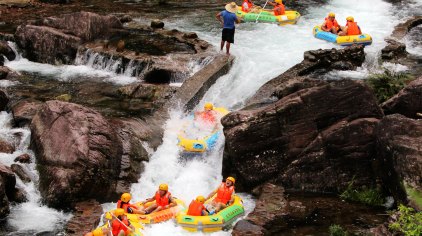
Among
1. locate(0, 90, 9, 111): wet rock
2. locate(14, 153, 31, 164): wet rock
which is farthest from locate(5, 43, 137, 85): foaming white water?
locate(14, 153, 31, 164): wet rock

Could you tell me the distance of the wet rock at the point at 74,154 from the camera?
13320 mm

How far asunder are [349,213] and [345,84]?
3.42 m

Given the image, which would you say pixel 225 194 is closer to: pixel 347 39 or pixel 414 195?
pixel 414 195

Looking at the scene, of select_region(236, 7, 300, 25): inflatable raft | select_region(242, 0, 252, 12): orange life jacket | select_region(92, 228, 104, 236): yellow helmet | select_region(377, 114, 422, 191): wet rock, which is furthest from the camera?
select_region(242, 0, 252, 12): orange life jacket

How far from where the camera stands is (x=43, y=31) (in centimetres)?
2216

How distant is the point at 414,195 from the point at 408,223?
1.17 metres

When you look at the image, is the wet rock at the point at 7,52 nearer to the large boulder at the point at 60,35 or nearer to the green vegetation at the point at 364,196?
the large boulder at the point at 60,35

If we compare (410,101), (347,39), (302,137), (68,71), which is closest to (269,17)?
(347,39)

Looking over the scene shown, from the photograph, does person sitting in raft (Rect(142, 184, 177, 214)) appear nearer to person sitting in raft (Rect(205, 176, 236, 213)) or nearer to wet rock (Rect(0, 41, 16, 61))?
person sitting in raft (Rect(205, 176, 236, 213))

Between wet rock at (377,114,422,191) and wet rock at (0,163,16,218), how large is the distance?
28.8 feet

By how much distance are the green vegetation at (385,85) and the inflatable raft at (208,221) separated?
20.8 feet

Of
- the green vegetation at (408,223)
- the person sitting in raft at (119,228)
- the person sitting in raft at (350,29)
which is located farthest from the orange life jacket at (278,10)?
the green vegetation at (408,223)

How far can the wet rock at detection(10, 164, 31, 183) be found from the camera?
555 inches

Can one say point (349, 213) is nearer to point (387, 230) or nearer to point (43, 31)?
point (387, 230)
